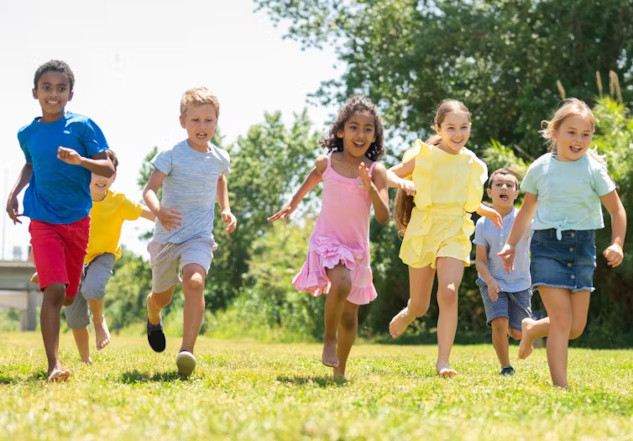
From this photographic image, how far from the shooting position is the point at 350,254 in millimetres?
7039

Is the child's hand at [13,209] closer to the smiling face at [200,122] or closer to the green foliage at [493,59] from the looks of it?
the smiling face at [200,122]

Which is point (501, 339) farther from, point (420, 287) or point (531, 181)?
point (531, 181)

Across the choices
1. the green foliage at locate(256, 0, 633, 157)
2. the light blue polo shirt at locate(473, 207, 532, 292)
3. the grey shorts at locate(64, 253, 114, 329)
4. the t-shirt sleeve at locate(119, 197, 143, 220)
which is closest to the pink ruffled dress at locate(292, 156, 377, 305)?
the light blue polo shirt at locate(473, 207, 532, 292)

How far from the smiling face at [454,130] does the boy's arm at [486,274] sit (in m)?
1.44

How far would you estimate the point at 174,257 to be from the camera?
756cm

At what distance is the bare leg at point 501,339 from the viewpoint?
883 cm

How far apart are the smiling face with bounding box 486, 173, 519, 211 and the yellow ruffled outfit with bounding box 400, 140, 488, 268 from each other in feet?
4.34

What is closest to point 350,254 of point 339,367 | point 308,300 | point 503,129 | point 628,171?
point 339,367

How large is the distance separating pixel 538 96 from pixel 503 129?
1673 mm

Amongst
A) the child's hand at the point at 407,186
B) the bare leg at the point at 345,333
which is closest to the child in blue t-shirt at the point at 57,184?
the bare leg at the point at 345,333

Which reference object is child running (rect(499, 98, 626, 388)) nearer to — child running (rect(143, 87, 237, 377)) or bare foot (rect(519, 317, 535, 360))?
bare foot (rect(519, 317, 535, 360))

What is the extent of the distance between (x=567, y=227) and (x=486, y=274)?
2175 millimetres

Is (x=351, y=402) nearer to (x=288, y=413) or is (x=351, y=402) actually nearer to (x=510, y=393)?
(x=288, y=413)

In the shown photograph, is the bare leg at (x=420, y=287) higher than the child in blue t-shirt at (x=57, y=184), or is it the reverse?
the child in blue t-shirt at (x=57, y=184)
